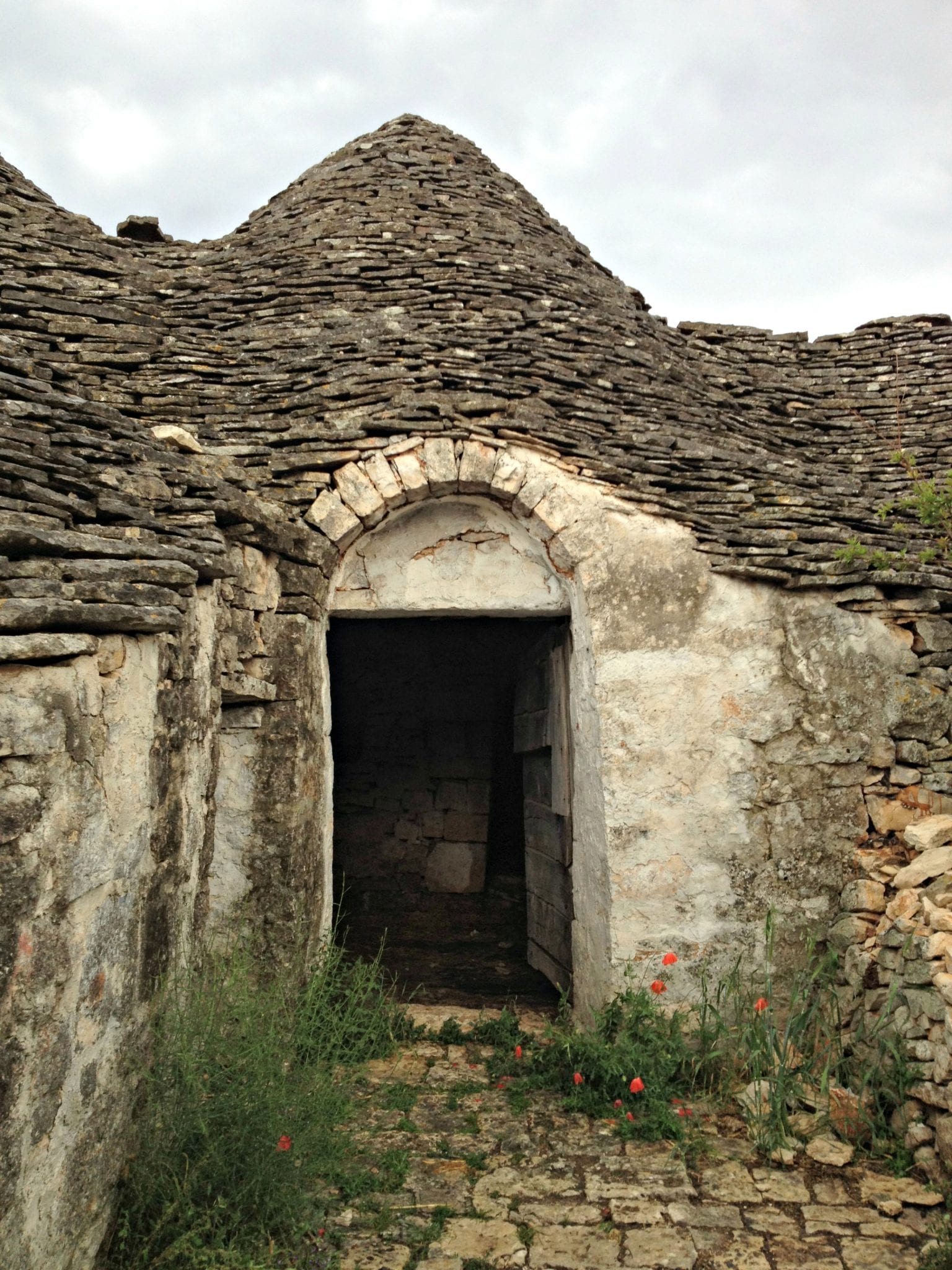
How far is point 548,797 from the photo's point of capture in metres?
5.79

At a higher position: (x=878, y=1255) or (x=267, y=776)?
(x=267, y=776)

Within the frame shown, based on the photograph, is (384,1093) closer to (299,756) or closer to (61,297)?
(299,756)

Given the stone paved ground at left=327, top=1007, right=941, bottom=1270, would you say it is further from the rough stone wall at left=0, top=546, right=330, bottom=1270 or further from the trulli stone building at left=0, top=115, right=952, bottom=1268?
the rough stone wall at left=0, top=546, right=330, bottom=1270

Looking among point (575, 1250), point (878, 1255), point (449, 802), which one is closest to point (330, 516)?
point (575, 1250)

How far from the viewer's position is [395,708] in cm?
820

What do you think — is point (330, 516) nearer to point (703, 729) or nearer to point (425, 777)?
point (703, 729)

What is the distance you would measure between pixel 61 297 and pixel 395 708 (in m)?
4.09

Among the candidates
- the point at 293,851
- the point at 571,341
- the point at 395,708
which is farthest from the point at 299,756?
the point at 395,708

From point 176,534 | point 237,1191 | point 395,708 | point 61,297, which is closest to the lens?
point 237,1191

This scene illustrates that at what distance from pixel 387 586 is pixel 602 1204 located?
299cm

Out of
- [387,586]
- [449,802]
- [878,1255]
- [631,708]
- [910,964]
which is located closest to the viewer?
[878,1255]

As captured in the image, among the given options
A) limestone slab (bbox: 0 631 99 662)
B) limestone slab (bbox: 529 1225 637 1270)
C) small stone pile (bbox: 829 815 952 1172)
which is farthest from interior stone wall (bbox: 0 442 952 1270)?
limestone slab (bbox: 529 1225 637 1270)

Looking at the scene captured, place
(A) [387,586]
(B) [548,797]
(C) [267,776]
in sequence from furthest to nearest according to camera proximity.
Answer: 1. (B) [548,797]
2. (A) [387,586]
3. (C) [267,776]

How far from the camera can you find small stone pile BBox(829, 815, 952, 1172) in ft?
11.9
